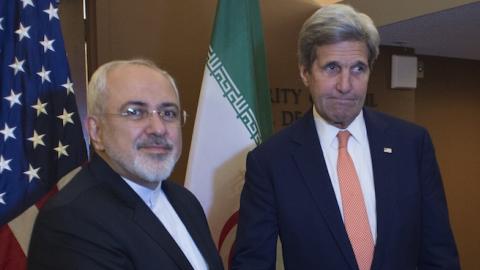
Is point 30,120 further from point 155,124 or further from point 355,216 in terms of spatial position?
point 355,216

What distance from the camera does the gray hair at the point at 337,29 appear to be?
56.2 inches

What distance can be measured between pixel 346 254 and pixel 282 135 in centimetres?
44

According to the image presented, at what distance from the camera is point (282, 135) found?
1.60 meters

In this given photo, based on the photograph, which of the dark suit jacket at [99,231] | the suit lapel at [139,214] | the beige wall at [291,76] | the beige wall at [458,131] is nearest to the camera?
the dark suit jacket at [99,231]

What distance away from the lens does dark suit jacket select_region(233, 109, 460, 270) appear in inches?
55.7

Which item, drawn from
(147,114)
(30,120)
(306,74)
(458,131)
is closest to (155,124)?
(147,114)

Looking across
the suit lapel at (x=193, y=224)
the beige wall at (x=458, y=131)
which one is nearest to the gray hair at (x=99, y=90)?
the suit lapel at (x=193, y=224)

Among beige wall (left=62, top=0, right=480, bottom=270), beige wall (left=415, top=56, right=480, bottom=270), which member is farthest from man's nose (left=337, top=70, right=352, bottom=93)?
beige wall (left=415, top=56, right=480, bottom=270)

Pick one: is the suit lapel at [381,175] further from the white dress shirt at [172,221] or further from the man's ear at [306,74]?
the white dress shirt at [172,221]

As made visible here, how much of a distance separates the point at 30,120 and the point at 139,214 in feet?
2.90

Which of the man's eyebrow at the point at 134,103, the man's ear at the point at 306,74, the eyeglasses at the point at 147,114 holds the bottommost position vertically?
the eyeglasses at the point at 147,114

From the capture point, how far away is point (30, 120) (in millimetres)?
1882

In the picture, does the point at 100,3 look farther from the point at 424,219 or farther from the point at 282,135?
the point at 424,219

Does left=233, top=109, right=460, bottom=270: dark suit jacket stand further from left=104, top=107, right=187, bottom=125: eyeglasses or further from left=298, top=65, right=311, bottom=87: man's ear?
left=104, top=107, right=187, bottom=125: eyeglasses
